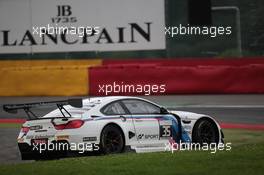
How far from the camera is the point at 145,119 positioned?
14555 mm

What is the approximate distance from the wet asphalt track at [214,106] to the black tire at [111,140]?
331 centimetres

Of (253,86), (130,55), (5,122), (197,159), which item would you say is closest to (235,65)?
(253,86)

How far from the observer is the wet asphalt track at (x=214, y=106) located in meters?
20.1

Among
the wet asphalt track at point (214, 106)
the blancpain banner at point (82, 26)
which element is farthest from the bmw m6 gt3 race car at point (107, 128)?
the blancpain banner at point (82, 26)

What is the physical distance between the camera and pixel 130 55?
31141 mm

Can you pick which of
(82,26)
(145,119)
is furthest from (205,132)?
(82,26)

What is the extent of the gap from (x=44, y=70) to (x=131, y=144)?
1362 centimetres

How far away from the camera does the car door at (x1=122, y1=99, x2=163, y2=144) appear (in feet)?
47.1

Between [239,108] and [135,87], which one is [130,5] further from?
[239,108]

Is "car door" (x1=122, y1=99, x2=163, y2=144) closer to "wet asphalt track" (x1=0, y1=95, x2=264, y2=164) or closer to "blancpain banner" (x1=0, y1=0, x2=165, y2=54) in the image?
"wet asphalt track" (x1=0, y1=95, x2=264, y2=164)

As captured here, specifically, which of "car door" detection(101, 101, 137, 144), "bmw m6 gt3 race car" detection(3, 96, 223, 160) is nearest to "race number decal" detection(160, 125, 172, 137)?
"bmw m6 gt3 race car" detection(3, 96, 223, 160)

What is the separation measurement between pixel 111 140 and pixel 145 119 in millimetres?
1028

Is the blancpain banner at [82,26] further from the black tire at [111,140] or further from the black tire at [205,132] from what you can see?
the black tire at [111,140]

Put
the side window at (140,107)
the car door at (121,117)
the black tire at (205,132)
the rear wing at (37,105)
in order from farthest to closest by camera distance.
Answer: the black tire at (205,132), the side window at (140,107), the car door at (121,117), the rear wing at (37,105)
